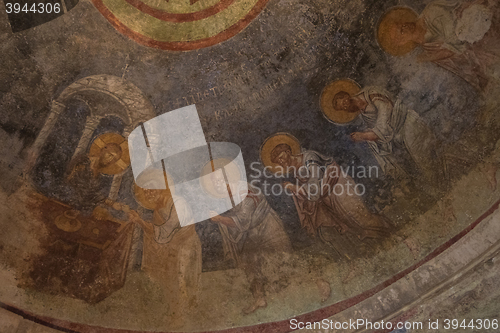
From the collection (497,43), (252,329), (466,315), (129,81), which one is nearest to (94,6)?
(129,81)

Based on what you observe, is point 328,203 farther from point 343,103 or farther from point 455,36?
point 455,36

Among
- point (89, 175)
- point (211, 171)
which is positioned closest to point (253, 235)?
point (211, 171)

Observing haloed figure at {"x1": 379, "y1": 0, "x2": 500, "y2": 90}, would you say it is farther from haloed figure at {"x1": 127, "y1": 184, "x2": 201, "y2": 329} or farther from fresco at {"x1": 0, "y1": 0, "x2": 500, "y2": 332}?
haloed figure at {"x1": 127, "y1": 184, "x2": 201, "y2": 329}

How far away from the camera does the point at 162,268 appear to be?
6734 millimetres

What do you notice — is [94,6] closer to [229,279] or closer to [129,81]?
[129,81]

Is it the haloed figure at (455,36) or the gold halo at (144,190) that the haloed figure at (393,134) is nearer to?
the haloed figure at (455,36)

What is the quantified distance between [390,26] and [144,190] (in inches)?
201

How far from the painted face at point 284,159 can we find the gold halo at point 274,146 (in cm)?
7

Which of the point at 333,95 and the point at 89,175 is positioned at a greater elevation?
the point at 333,95

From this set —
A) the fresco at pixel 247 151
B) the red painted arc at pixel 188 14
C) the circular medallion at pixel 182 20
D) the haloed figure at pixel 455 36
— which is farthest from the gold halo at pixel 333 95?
the red painted arc at pixel 188 14

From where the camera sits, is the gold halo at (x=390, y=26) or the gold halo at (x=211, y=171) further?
the gold halo at (x=211, y=171)

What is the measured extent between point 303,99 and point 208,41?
77.6 inches

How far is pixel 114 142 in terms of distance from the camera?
689cm

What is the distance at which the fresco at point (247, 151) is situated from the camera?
256 inches
